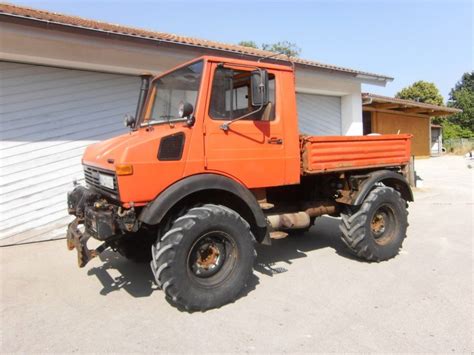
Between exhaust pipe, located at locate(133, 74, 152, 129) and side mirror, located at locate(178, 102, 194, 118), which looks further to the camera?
exhaust pipe, located at locate(133, 74, 152, 129)

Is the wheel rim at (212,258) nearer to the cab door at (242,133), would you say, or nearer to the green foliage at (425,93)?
the cab door at (242,133)

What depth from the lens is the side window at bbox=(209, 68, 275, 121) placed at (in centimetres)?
393

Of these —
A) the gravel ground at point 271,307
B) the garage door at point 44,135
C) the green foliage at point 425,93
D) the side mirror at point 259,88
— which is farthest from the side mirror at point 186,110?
the green foliage at point 425,93

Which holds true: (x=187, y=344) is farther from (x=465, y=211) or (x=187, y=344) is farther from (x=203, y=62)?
(x=465, y=211)

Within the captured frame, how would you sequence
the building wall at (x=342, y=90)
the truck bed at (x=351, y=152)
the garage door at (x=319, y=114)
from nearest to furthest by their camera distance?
1. the truck bed at (x=351, y=152)
2. the building wall at (x=342, y=90)
3. the garage door at (x=319, y=114)

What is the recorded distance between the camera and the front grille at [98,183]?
362 centimetres

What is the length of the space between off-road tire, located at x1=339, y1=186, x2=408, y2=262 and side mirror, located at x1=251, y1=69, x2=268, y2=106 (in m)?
2.12

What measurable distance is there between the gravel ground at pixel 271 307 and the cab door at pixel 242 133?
133cm

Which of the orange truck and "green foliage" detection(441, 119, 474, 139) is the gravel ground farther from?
"green foliage" detection(441, 119, 474, 139)

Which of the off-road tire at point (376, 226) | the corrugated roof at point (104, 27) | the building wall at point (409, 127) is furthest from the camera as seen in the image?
the building wall at point (409, 127)

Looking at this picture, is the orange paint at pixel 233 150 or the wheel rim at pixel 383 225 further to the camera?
the wheel rim at pixel 383 225

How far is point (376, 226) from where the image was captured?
17.2 feet

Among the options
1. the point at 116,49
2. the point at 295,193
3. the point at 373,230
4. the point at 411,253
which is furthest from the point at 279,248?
the point at 116,49

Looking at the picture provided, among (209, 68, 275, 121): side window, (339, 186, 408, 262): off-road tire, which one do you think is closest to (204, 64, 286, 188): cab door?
(209, 68, 275, 121): side window
